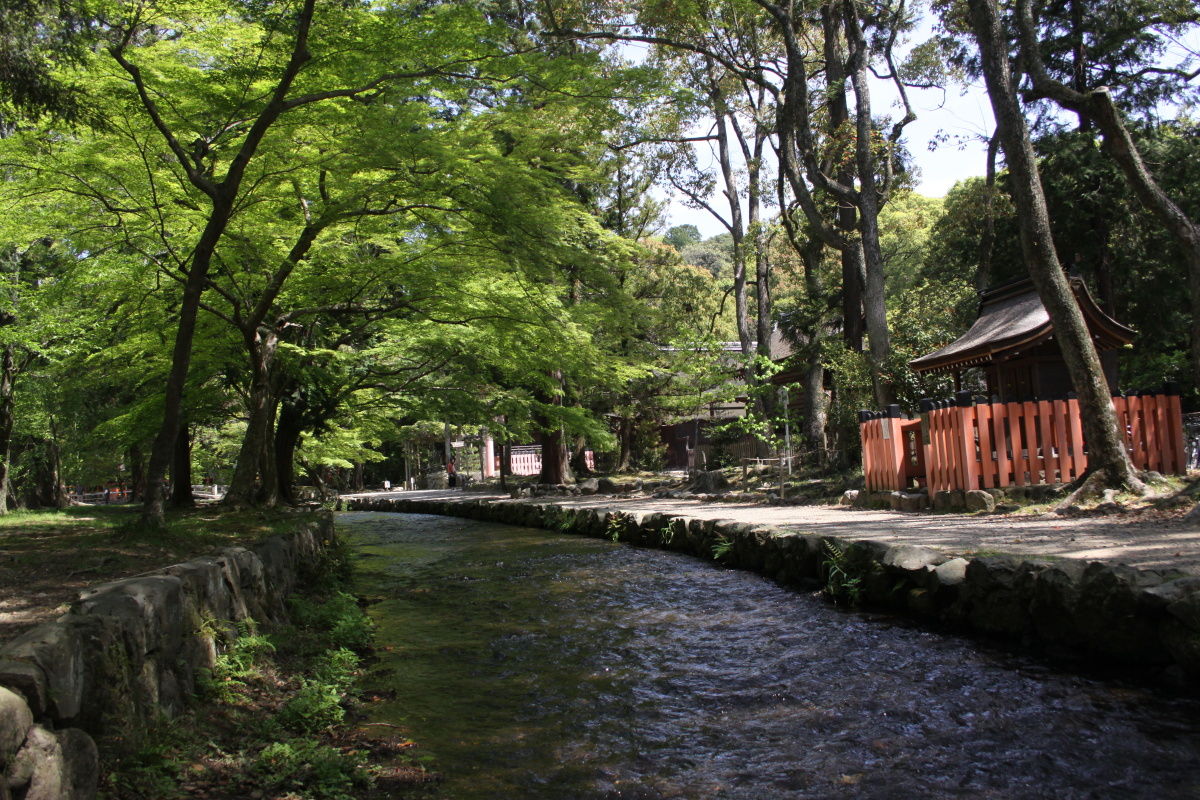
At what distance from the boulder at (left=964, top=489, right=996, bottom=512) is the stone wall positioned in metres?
8.82

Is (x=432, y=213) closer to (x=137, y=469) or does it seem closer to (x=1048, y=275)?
(x=1048, y=275)

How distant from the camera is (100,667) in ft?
11.3

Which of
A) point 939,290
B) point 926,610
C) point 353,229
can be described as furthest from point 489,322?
point 939,290

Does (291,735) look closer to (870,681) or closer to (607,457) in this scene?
(870,681)

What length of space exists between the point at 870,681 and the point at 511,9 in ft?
78.6

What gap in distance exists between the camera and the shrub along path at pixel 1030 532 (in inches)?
239

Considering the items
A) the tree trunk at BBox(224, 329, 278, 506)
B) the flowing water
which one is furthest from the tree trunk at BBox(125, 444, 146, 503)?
the flowing water

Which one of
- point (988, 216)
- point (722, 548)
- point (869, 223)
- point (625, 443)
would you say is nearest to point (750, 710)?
point (722, 548)

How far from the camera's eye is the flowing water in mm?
3811

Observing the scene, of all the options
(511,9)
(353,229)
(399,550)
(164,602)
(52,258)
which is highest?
(511,9)

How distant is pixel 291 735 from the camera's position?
4.35 metres

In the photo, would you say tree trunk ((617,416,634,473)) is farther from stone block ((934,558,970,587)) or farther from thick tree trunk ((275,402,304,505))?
stone block ((934,558,970,587))

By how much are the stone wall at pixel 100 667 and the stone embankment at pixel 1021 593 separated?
5293mm

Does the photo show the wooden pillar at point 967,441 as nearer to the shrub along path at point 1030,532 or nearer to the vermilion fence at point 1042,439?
the vermilion fence at point 1042,439
